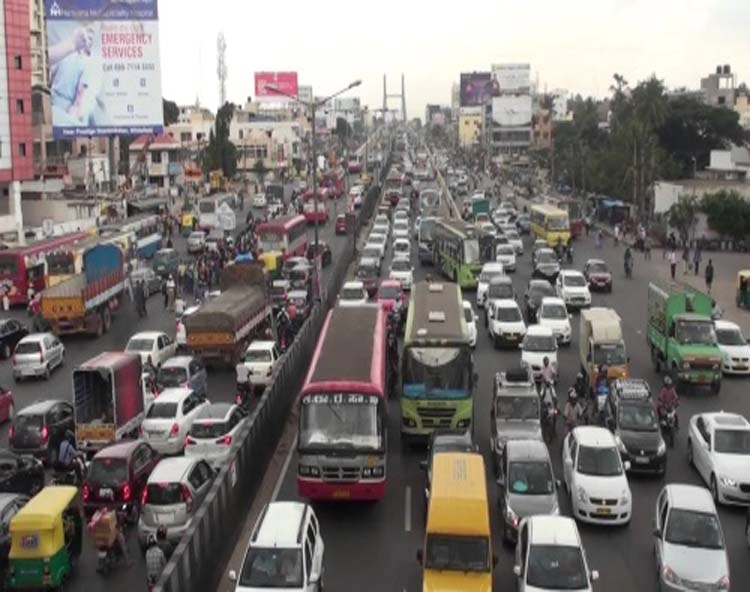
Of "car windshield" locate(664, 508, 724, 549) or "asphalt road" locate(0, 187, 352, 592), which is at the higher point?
"car windshield" locate(664, 508, 724, 549)

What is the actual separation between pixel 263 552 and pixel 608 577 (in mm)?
5499

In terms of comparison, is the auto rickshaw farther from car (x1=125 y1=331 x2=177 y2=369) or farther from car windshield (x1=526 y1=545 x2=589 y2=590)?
car windshield (x1=526 y1=545 x2=589 y2=590)

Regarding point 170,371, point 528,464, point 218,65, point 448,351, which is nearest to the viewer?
point 528,464

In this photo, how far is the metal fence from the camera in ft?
45.3

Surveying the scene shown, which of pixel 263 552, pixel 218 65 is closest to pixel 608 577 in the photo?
pixel 263 552

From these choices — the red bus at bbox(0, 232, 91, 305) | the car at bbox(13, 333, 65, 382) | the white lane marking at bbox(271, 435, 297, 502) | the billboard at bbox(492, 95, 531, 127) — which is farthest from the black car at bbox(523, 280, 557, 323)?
the billboard at bbox(492, 95, 531, 127)

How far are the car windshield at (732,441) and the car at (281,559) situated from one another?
347 inches

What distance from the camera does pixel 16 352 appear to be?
29812 mm

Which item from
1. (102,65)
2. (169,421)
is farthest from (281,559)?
(102,65)

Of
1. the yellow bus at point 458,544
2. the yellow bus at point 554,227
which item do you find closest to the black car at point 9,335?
the yellow bus at point 458,544

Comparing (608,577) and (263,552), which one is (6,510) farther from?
(608,577)

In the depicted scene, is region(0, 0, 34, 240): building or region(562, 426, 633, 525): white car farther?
region(0, 0, 34, 240): building

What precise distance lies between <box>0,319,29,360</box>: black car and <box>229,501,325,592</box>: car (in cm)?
2159

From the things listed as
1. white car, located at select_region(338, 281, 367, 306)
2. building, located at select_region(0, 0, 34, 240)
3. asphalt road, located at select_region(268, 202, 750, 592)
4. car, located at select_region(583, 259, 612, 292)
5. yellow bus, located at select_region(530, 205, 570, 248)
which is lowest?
asphalt road, located at select_region(268, 202, 750, 592)
